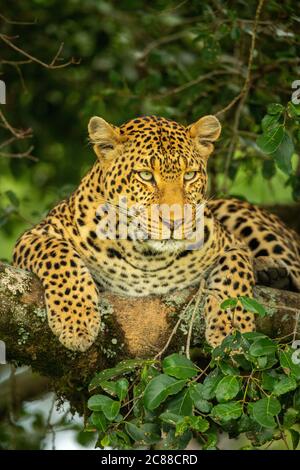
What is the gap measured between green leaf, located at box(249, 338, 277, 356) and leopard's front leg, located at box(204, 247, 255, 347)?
3.04ft

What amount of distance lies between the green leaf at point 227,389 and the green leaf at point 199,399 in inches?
3.6

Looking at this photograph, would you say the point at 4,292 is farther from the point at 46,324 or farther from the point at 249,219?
the point at 249,219

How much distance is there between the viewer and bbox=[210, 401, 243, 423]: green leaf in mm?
5867

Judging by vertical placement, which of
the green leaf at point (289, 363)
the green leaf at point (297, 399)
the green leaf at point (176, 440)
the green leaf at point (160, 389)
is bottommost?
the green leaf at point (176, 440)

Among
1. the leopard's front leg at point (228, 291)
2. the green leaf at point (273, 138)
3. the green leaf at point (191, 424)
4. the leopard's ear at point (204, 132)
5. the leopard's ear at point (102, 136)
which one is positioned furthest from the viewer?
the leopard's ear at point (204, 132)

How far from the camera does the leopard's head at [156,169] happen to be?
7230mm

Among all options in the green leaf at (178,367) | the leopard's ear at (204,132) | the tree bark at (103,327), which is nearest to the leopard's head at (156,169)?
the leopard's ear at (204,132)

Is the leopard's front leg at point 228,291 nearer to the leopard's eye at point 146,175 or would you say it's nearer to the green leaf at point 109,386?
the leopard's eye at point 146,175

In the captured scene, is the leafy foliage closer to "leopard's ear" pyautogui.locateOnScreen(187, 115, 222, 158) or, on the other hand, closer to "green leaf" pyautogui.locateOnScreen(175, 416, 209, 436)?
"green leaf" pyautogui.locateOnScreen(175, 416, 209, 436)

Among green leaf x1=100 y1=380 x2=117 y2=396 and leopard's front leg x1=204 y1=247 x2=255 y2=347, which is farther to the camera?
leopard's front leg x1=204 y1=247 x2=255 y2=347

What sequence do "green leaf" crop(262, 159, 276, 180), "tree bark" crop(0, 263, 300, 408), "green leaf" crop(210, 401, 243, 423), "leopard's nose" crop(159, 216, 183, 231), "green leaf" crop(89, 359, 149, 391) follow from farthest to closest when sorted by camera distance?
"green leaf" crop(262, 159, 276, 180)
"leopard's nose" crop(159, 216, 183, 231)
"tree bark" crop(0, 263, 300, 408)
"green leaf" crop(89, 359, 149, 391)
"green leaf" crop(210, 401, 243, 423)


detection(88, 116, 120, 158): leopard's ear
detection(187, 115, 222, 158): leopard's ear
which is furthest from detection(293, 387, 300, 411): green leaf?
detection(88, 116, 120, 158): leopard's ear

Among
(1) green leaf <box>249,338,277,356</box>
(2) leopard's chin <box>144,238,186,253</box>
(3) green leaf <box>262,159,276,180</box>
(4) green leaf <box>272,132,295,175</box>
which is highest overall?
(4) green leaf <box>272,132,295,175</box>

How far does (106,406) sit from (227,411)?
678 millimetres
